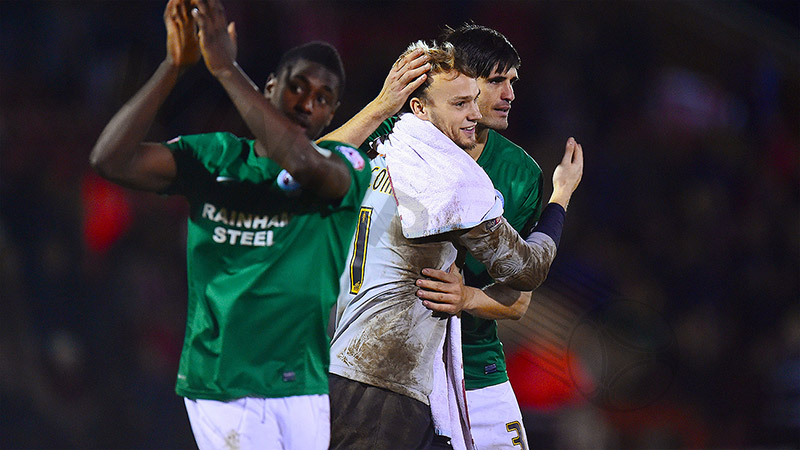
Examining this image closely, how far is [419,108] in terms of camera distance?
356 cm

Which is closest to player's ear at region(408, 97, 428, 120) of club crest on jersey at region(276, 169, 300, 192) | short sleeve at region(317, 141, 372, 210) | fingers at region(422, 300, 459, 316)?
fingers at region(422, 300, 459, 316)

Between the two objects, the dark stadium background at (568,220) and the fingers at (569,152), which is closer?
the fingers at (569,152)

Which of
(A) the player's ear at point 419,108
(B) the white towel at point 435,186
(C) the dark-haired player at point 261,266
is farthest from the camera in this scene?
(A) the player's ear at point 419,108

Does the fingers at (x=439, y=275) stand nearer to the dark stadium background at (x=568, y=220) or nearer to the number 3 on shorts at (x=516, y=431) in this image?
the number 3 on shorts at (x=516, y=431)

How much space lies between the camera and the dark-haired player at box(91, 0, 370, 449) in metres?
2.52

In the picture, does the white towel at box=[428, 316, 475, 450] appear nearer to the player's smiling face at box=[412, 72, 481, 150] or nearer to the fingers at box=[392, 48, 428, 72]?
the player's smiling face at box=[412, 72, 481, 150]

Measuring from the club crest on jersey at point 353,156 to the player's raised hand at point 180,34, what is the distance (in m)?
0.55

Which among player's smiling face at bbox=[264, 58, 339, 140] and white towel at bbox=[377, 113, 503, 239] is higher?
player's smiling face at bbox=[264, 58, 339, 140]

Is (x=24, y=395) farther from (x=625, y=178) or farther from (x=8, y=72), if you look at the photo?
(x=625, y=178)

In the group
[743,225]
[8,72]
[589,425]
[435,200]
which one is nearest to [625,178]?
[743,225]

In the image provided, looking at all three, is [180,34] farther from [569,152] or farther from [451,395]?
[569,152]

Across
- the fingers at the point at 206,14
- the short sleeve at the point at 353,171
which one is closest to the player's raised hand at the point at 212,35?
the fingers at the point at 206,14

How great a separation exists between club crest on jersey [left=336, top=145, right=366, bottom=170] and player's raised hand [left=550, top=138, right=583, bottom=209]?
49.4 inches

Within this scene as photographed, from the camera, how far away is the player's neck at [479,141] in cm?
392
